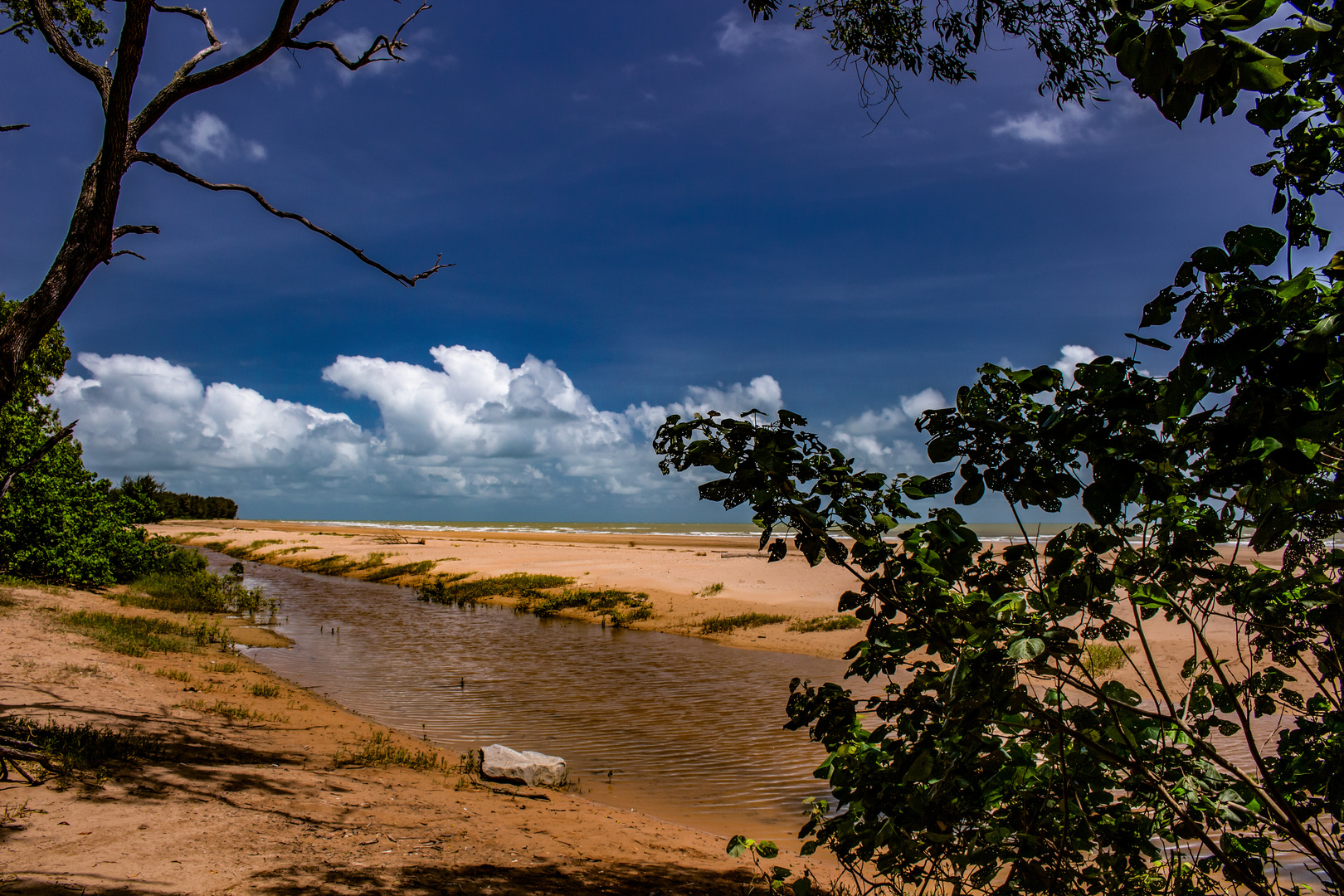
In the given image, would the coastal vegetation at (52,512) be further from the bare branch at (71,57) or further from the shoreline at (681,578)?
the bare branch at (71,57)

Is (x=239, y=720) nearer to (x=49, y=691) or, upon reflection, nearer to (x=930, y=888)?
(x=49, y=691)

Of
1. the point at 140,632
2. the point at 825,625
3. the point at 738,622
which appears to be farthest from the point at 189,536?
the point at 825,625

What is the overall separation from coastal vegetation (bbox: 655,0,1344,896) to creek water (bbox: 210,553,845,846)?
15.0 feet

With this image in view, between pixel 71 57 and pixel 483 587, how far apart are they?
21815 millimetres

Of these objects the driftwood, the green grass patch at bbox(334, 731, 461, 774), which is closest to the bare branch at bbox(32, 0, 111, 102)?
the driftwood

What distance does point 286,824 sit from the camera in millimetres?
5336

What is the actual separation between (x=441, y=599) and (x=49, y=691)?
16.1 m

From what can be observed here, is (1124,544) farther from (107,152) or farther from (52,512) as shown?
(52,512)

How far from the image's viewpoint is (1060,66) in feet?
20.9

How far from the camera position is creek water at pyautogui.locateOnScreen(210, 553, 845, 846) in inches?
309

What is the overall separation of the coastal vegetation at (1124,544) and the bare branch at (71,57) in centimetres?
574

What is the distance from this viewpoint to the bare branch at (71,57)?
5262 mm

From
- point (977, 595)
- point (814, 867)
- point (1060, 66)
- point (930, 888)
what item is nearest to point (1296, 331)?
point (977, 595)

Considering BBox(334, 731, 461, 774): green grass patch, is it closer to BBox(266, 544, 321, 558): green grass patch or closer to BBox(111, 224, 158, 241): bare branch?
BBox(111, 224, 158, 241): bare branch
